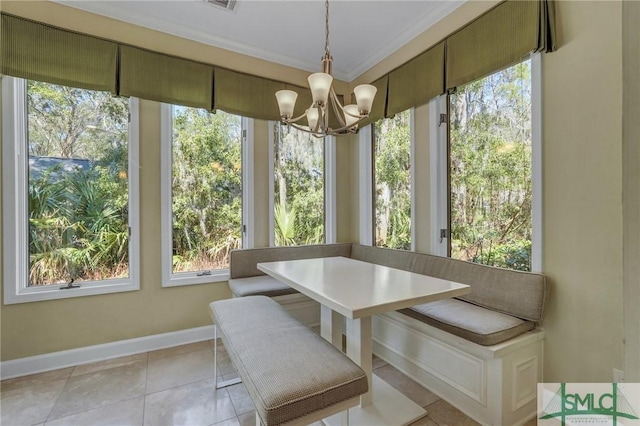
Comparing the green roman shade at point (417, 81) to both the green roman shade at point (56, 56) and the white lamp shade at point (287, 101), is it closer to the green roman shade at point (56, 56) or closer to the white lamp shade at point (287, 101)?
the white lamp shade at point (287, 101)

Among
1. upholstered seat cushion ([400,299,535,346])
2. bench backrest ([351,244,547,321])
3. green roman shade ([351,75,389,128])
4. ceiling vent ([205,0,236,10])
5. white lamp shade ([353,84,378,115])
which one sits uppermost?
ceiling vent ([205,0,236,10])

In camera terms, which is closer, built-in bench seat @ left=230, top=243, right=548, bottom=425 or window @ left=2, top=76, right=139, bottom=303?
built-in bench seat @ left=230, top=243, right=548, bottom=425

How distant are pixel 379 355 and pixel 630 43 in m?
2.54

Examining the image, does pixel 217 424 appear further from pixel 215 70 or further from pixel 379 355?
pixel 215 70

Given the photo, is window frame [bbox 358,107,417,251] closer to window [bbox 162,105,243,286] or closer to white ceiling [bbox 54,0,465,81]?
white ceiling [bbox 54,0,465,81]

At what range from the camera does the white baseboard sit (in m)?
2.20

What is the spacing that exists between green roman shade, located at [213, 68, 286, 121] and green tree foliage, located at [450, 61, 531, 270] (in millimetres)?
1803

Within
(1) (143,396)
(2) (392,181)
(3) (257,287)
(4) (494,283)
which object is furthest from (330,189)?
(1) (143,396)

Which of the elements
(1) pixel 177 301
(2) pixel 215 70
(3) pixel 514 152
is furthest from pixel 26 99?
(3) pixel 514 152

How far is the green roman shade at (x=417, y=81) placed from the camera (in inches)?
95.2

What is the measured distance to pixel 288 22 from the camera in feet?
8.58

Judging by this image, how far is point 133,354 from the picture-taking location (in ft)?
8.30

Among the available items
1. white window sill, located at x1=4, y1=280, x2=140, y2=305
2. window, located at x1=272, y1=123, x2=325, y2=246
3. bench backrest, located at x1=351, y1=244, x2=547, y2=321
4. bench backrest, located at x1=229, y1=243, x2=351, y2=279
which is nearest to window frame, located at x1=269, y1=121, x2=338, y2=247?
window, located at x1=272, y1=123, x2=325, y2=246

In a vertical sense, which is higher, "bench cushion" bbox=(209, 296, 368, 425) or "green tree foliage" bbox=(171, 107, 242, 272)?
"green tree foliage" bbox=(171, 107, 242, 272)
